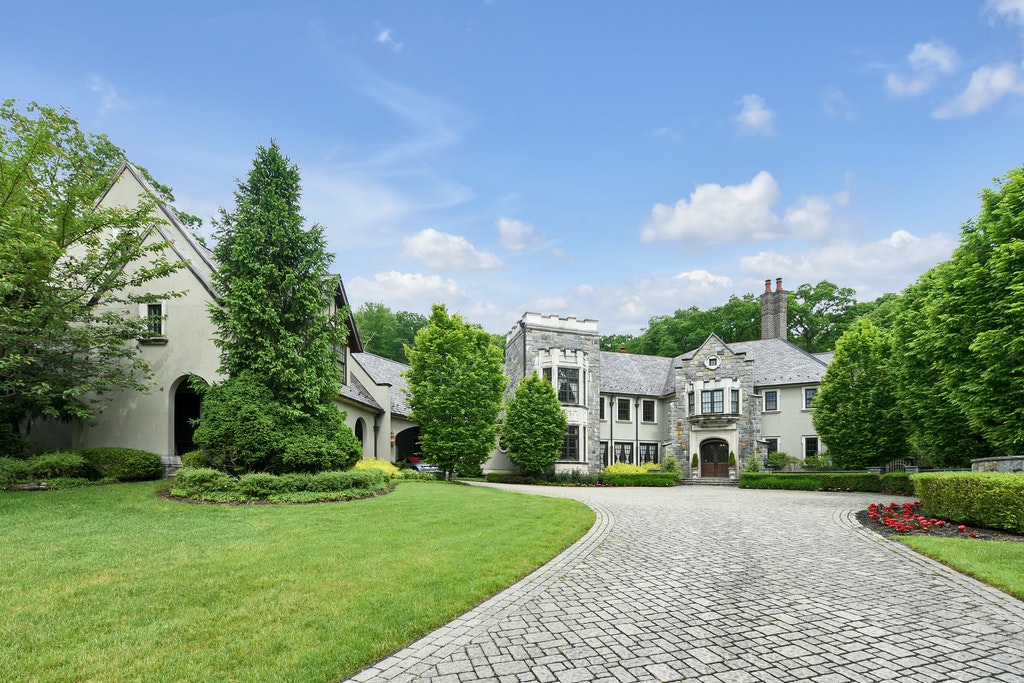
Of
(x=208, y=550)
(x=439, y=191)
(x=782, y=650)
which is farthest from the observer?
(x=439, y=191)

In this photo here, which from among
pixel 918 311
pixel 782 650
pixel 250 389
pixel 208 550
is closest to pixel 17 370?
pixel 250 389

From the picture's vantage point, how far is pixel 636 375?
38125 mm

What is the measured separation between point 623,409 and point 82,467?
1114 inches

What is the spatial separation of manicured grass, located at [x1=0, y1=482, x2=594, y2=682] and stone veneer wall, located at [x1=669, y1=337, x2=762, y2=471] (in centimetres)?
2328

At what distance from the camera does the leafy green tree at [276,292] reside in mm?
15406

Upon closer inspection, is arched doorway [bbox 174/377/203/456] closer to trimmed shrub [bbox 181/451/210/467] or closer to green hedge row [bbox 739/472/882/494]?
trimmed shrub [bbox 181/451/210/467]

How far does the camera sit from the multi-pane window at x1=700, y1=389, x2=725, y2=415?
110ft

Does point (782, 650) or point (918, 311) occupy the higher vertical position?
point (918, 311)

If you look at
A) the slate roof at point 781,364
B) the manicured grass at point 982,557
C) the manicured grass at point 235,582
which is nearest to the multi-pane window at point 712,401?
the slate roof at point 781,364

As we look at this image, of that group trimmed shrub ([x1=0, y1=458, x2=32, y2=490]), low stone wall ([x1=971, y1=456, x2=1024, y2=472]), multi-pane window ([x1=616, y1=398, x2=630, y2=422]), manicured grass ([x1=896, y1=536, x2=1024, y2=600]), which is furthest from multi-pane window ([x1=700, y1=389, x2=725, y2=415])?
trimmed shrub ([x1=0, y1=458, x2=32, y2=490])

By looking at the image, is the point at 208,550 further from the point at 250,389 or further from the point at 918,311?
the point at 918,311

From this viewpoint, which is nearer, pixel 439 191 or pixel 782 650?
pixel 782 650

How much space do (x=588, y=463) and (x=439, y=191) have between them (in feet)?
69.8

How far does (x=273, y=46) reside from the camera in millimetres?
11664
